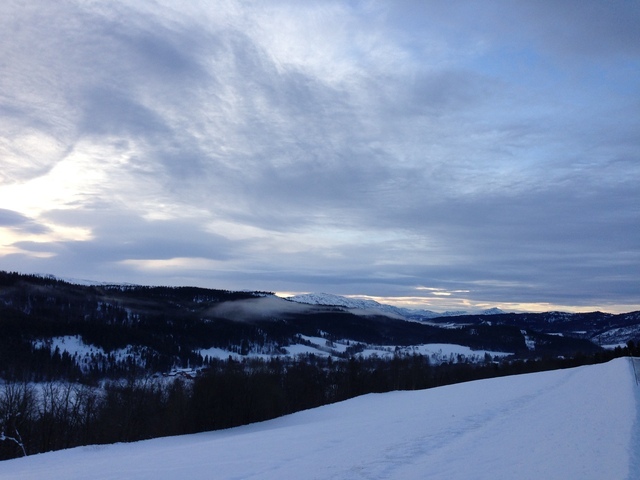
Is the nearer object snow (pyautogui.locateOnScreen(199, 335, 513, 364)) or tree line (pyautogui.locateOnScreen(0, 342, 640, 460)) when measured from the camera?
tree line (pyautogui.locateOnScreen(0, 342, 640, 460))

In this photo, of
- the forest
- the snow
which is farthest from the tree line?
the snow

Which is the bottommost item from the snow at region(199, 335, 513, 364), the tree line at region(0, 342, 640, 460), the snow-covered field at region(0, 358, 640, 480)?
the snow at region(199, 335, 513, 364)

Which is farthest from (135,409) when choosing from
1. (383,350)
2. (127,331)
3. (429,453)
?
(383,350)

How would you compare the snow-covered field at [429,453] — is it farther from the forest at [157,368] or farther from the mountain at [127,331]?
the mountain at [127,331]

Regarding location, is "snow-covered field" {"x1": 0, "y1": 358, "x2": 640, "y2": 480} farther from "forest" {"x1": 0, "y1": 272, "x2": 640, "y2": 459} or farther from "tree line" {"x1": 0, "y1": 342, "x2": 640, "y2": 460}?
"tree line" {"x1": 0, "y1": 342, "x2": 640, "y2": 460}

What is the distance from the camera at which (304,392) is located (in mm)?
64312

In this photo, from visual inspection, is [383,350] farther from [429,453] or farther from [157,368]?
[429,453]

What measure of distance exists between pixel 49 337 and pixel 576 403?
128 meters

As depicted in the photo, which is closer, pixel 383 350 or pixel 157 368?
pixel 157 368

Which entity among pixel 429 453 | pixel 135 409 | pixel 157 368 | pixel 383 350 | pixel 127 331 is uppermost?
pixel 429 453

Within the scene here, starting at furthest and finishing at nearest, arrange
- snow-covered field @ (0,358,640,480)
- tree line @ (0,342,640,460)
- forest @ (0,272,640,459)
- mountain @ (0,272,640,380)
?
1. mountain @ (0,272,640,380)
2. forest @ (0,272,640,459)
3. tree line @ (0,342,640,460)
4. snow-covered field @ (0,358,640,480)

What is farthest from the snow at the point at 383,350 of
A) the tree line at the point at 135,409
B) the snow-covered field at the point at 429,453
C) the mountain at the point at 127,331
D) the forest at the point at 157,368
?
the snow-covered field at the point at 429,453

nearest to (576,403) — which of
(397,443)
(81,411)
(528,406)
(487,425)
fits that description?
(528,406)

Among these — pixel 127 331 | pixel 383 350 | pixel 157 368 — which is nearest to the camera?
pixel 157 368
